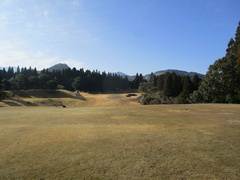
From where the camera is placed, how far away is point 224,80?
29469 millimetres

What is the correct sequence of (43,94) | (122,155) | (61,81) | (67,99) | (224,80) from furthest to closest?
(61,81) < (43,94) < (67,99) < (224,80) < (122,155)

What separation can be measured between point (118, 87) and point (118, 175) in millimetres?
125864

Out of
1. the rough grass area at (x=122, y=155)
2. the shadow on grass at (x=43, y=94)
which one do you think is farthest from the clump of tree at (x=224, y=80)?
the shadow on grass at (x=43, y=94)

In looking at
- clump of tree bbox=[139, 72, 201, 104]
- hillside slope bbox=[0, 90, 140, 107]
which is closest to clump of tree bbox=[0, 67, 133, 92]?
hillside slope bbox=[0, 90, 140, 107]

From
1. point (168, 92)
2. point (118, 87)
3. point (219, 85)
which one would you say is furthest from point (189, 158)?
point (118, 87)

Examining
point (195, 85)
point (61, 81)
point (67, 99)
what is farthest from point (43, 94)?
point (195, 85)

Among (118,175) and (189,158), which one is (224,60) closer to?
(189,158)

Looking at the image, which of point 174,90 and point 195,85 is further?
point 174,90

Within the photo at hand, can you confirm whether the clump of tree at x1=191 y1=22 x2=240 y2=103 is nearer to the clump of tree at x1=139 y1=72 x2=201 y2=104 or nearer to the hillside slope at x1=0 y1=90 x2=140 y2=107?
the clump of tree at x1=139 y1=72 x2=201 y2=104

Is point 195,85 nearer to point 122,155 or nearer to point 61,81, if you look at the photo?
point 122,155

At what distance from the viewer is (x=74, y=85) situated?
9894 centimetres

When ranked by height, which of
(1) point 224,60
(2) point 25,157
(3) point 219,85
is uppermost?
(1) point 224,60

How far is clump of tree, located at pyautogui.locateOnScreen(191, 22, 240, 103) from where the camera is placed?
93.9 ft

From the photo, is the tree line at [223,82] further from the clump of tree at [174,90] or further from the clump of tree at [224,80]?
the clump of tree at [174,90]
